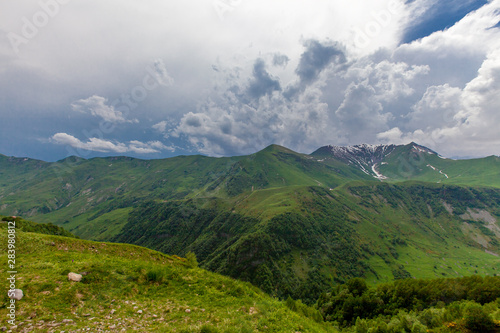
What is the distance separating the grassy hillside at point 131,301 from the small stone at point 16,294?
23 centimetres

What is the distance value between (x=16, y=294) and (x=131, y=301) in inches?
244

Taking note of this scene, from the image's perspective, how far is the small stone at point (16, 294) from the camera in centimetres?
1167

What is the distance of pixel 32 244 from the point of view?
Answer: 2184 cm

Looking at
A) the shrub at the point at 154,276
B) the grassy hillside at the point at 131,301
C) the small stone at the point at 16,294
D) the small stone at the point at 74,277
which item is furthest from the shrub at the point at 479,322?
the small stone at the point at 16,294

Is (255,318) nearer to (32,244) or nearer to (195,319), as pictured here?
(195,319)

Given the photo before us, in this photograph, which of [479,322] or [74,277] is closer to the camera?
[74,277]

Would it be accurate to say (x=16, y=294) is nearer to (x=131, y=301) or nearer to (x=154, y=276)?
(x=131, y=301)

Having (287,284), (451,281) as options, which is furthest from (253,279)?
(451,281)

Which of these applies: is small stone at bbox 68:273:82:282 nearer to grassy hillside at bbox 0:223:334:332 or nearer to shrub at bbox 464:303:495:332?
grassy hillside at bbox 0:223:334:332

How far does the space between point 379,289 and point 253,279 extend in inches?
5865

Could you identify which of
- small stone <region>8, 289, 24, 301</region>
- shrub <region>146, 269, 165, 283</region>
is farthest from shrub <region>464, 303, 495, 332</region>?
small stone <region>8, 289, 24, 301</region>

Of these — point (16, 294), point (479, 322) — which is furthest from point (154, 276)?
point (479, 322)

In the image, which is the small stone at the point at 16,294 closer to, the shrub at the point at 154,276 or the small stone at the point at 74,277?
the small stone at the point at 74,277

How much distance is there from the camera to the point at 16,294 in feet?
38.5
